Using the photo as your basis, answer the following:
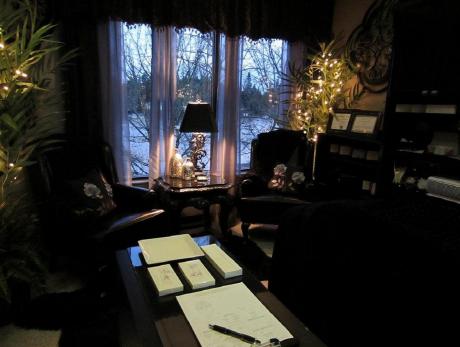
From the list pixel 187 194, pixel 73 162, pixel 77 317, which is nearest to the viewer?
pixel 77 317

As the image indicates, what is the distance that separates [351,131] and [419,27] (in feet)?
3.18

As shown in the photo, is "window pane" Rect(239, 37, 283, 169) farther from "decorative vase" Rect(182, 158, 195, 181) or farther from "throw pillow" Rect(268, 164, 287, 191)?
"decorative vase" Rect(182, 158, 195, 181)

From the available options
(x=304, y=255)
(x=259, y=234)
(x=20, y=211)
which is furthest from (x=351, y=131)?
(x=20, y=211)

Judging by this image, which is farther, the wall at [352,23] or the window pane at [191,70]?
the wall at [352,23]

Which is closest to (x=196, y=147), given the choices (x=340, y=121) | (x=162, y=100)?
(x=162, y=100)

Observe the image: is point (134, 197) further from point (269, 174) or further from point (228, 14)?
point (228, 14)

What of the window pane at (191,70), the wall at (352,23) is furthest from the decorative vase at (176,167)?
the wall at (352,23)

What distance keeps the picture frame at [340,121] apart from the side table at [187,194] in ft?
4.00

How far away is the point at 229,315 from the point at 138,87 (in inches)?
97.7

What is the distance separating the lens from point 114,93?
2852mm

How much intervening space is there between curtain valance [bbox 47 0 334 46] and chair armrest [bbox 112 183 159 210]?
140 centimetres

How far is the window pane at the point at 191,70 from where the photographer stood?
313 cm

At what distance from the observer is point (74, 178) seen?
2621 millimetres

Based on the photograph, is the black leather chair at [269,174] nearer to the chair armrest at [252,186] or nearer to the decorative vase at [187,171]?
the chair armrest at [252,186]
